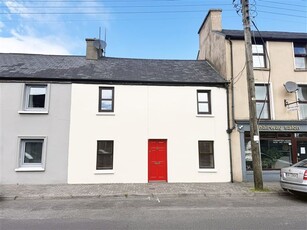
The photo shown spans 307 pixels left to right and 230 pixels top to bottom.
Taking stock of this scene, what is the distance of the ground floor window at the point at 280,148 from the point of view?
12430mm

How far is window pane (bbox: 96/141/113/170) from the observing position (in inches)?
464

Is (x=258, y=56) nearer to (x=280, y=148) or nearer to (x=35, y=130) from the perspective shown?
(x=280, y=148)

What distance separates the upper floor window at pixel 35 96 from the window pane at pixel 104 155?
3613mm

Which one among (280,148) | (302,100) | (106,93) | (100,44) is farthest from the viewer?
(100,44)

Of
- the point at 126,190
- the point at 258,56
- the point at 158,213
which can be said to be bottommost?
the point at 158,213

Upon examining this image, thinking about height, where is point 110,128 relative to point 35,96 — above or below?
below

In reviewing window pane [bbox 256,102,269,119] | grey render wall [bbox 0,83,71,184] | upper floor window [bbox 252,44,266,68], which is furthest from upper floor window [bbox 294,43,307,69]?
grey render wall [bbox 0,83,71,184]

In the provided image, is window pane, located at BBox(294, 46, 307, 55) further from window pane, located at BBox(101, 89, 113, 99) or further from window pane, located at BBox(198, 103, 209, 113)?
window pane, located at BBox(101, 89, 113, 99)

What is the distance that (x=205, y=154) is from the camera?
12.3 m

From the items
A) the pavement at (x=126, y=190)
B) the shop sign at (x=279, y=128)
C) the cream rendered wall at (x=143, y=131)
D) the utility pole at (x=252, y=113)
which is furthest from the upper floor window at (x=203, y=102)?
the pavement at (x=126, y=190)

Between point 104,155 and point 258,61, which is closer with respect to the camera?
point 104,155

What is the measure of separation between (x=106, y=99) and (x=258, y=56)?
895cm

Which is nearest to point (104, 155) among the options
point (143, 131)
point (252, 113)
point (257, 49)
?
point (143, 131)

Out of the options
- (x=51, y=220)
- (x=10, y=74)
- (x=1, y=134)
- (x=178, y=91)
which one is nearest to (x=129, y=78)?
(x=178, y=91)
